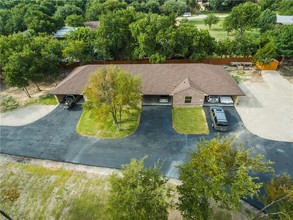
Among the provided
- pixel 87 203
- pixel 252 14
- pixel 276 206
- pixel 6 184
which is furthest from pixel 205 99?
pixel 252 14

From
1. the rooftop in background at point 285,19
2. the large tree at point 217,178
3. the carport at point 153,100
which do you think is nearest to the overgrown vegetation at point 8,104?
the carport at point 153,100

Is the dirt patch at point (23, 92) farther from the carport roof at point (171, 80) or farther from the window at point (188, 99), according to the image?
the window at point (188, 99)

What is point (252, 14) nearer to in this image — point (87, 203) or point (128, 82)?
point (128, 82)

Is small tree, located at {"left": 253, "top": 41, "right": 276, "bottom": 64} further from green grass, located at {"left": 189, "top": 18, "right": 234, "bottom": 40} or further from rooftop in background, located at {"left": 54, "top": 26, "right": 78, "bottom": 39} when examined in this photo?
rooftop in background, located at {"left": 54, "top": 26, "right": 78, "bottom": 39}

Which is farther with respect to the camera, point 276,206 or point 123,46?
point 123,46

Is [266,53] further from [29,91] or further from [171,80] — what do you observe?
[29,91]

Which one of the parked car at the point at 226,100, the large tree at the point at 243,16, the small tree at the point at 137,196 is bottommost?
the parked car at the point at 226,100

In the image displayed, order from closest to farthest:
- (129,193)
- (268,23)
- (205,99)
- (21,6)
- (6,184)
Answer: (129,193)
(6,184)
(205,99)
(268,23)
(21,6)
